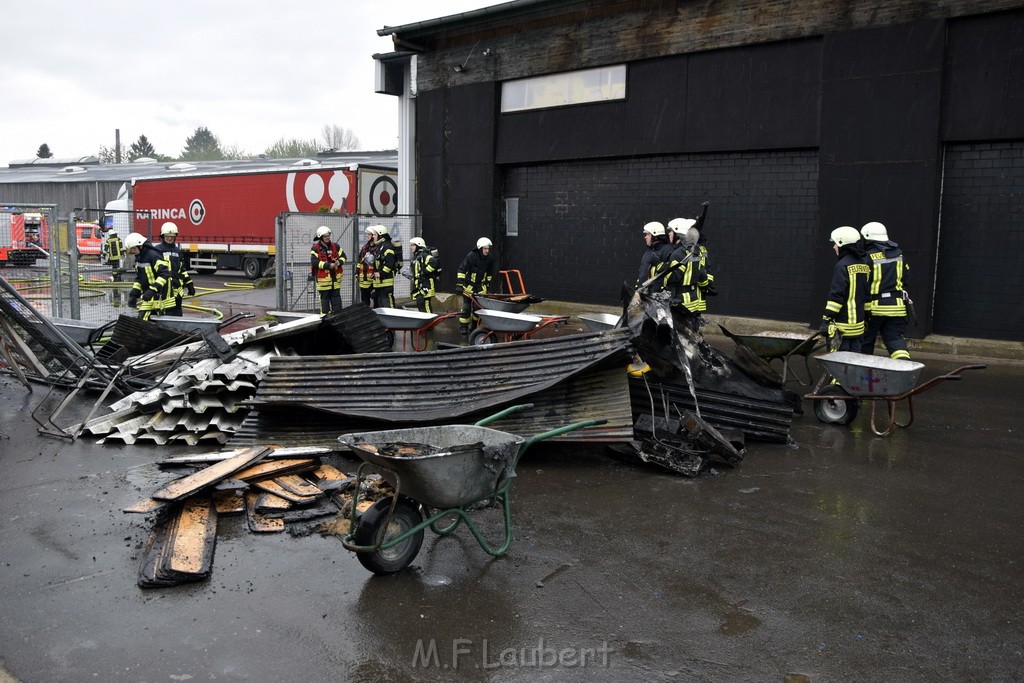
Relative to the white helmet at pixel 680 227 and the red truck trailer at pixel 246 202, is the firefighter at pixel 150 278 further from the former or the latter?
the red truck trailer at pixel 246 202

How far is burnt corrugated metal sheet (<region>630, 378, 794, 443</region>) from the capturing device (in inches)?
293

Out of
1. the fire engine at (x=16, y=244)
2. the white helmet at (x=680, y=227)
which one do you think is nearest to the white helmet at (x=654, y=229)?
the white helmet at (x=680, y=227)

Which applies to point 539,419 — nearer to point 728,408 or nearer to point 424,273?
point 728,408

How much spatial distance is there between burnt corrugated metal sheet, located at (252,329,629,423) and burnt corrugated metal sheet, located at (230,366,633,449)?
11cm

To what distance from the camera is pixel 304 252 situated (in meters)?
17.2

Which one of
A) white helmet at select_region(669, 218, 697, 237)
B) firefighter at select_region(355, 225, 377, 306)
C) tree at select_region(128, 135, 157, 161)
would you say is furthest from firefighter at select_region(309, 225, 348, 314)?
tree at select_region(128, 135, 157, 161)

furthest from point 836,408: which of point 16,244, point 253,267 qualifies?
point 253,267

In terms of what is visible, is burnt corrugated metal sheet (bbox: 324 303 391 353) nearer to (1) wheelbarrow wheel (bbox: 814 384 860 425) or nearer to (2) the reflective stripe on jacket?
(1) wheelbarrow wheel (bbox: 814 384 860 425)

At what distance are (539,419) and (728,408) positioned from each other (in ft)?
6.03

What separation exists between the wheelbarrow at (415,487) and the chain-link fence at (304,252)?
37.3 ft

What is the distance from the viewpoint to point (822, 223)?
1374cm

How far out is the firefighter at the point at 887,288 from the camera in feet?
27.7

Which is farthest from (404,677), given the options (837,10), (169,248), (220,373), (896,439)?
(837,10)

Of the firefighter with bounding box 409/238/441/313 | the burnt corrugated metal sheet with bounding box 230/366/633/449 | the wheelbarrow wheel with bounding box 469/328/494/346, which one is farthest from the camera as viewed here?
the firefighter with bounding box 409/238/441/313
